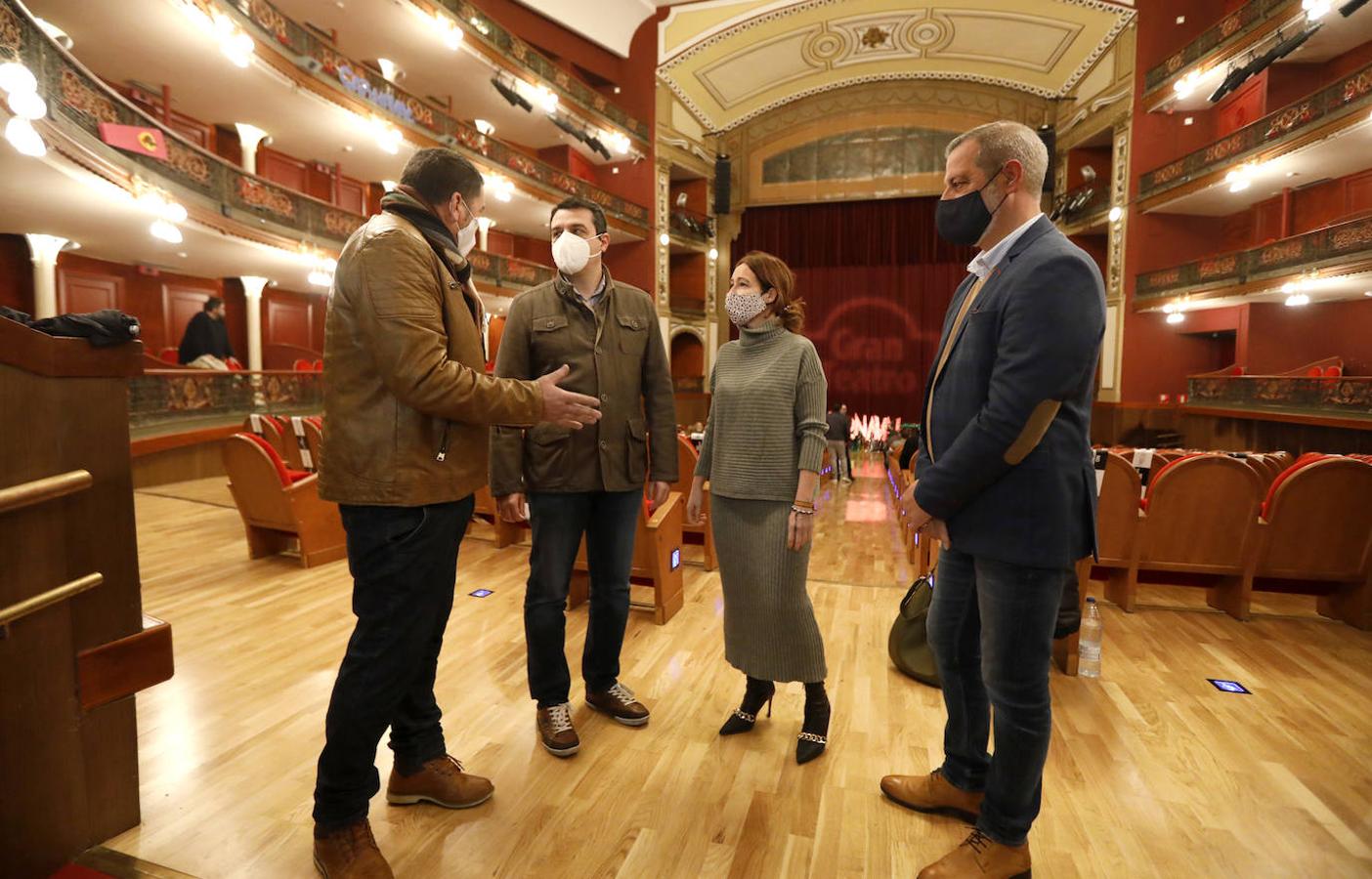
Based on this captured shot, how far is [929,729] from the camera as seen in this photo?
89.0 inches

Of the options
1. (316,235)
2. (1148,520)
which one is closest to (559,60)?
(316,235)

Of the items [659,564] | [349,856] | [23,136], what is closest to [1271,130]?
[659,564]

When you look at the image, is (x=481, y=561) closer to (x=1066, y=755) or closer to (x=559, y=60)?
(x=1066, y=755)

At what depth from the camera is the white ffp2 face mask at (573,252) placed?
205 centimetres

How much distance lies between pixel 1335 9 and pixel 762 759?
45.3ft

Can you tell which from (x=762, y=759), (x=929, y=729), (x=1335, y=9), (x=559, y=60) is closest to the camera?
(x=762, y=759)

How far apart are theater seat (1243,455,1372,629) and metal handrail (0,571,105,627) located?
4.37m

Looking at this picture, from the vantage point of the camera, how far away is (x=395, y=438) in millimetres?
1437

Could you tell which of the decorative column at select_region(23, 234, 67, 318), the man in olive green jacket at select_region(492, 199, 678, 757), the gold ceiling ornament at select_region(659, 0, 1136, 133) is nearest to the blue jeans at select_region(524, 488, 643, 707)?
the man in olive green jacket at select_region(492, 199, 678, 757)

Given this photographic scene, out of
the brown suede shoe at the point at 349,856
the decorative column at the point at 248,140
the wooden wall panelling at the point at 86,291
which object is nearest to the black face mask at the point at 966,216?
the brown suede shoe at the point at 349,856

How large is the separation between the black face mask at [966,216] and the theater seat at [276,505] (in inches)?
145

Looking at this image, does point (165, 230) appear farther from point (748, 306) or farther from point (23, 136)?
point (748, 306)

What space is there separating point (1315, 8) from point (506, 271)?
13071 mm

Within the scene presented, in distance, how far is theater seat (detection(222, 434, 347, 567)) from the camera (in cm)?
407
